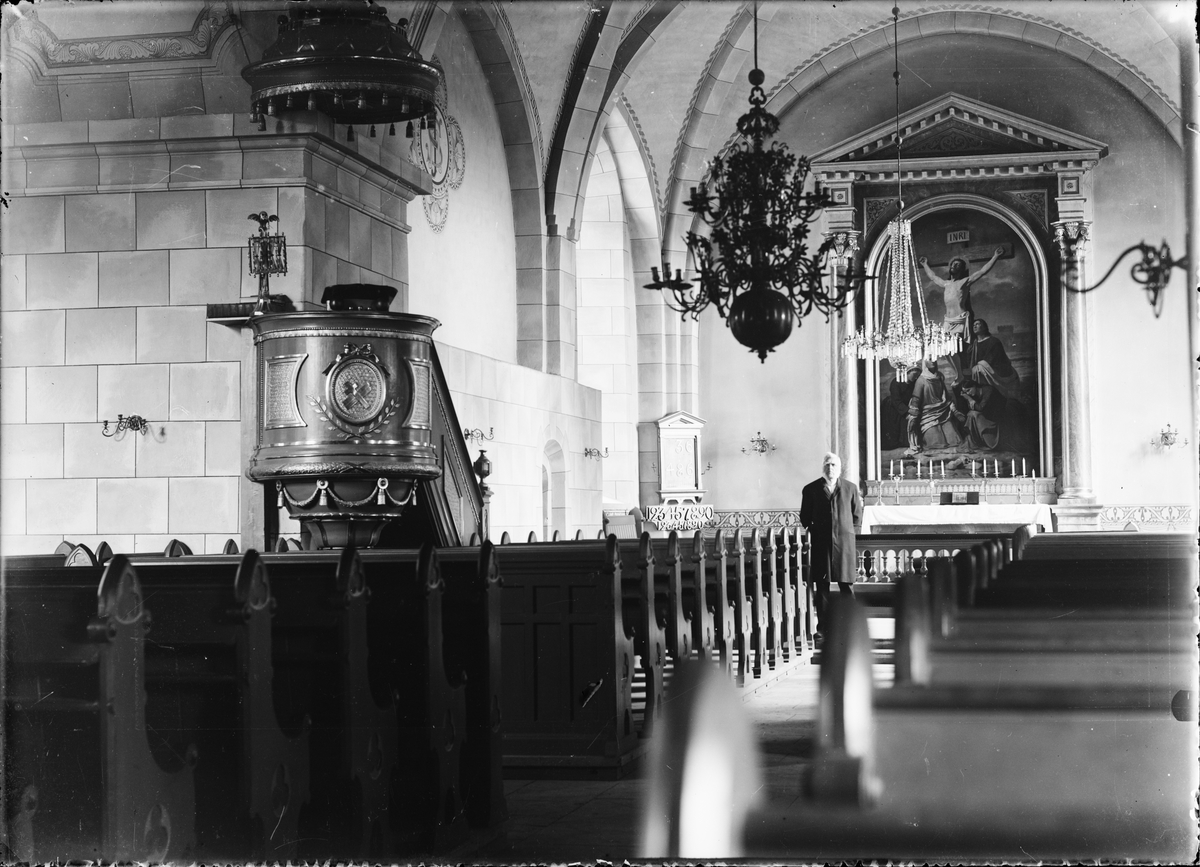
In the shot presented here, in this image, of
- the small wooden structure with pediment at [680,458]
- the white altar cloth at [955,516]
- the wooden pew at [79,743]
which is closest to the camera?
the wooden pew at [79,743]

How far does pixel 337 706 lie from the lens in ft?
10.8

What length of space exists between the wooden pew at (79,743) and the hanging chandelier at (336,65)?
3.97m

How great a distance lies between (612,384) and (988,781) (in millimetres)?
10839

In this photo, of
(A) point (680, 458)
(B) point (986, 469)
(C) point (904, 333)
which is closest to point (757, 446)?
(A) point (680, 458)

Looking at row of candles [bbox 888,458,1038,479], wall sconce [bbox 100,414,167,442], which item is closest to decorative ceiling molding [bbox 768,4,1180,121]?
row of candles [bbox 888,458,1038,479]

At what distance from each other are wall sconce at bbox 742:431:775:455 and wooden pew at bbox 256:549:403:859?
31.6 ft

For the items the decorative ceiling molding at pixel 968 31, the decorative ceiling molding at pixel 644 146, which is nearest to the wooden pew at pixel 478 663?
the decorative ceiling molding at pixel 968 31

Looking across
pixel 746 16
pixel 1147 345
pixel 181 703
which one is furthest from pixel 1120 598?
pixel 1147 345

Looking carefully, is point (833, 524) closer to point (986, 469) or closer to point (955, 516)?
point (955, 516)

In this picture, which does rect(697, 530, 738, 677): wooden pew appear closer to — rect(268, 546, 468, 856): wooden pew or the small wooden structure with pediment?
rect(268, 546, 468, 856): wooden pew

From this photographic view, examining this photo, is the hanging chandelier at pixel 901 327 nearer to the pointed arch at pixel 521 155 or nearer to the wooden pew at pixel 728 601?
the pointed arch at pixel 521 155

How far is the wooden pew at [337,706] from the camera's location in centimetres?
318

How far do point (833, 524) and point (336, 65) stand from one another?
13.2ft

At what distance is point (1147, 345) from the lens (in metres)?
13.0
